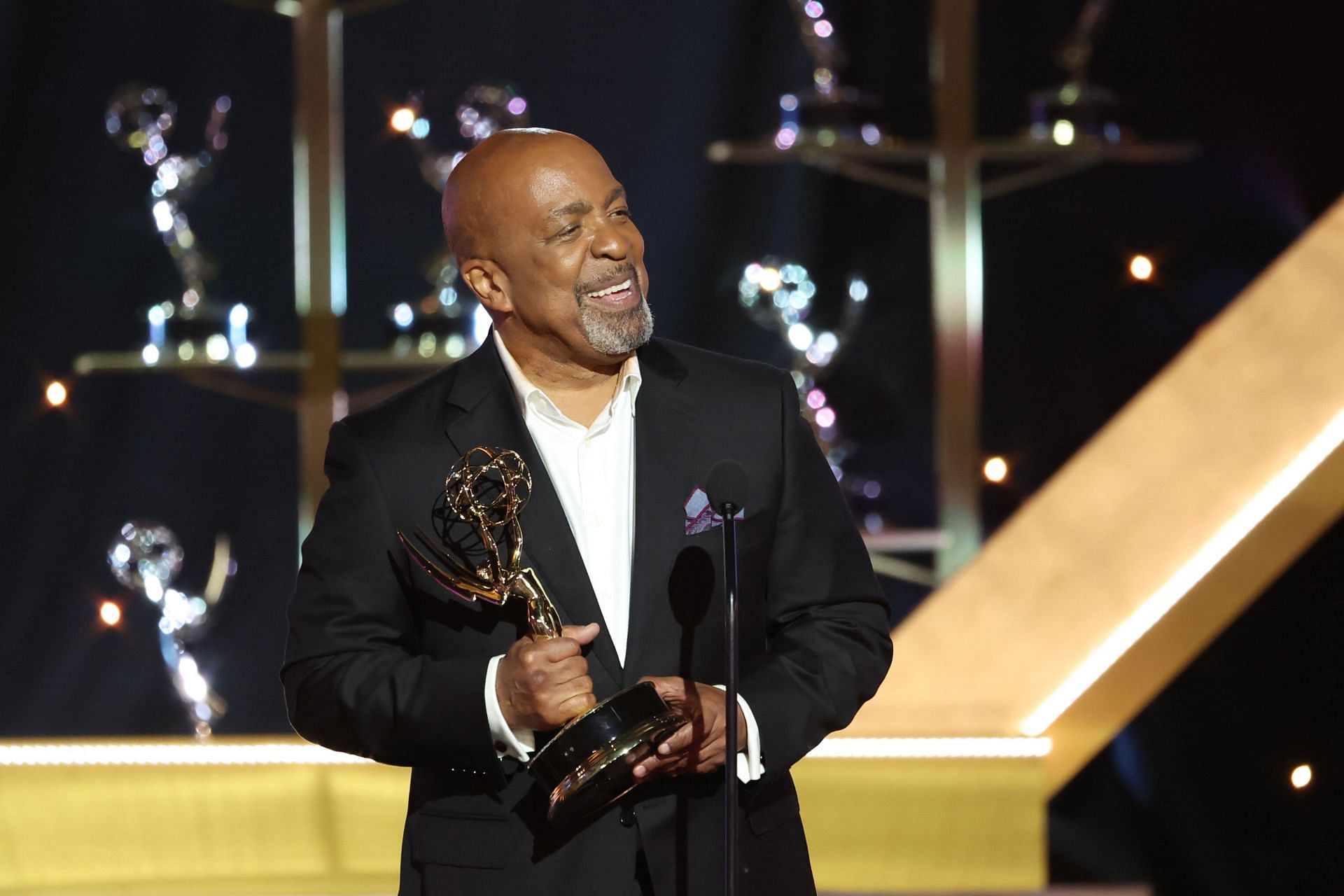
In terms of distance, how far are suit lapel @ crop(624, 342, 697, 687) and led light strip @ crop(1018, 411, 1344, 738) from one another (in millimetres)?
1617

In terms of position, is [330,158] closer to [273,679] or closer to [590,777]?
[273,679]

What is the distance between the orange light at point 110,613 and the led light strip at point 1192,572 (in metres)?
2.09

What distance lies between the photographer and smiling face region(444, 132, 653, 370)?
5.87 feet

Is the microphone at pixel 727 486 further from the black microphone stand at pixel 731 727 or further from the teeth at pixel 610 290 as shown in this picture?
the teeth at pixel 610 290

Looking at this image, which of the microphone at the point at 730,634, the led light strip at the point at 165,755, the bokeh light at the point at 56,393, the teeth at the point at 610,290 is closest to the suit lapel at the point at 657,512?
the teeth at the point at 610,290

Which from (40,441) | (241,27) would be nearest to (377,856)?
(40,441)

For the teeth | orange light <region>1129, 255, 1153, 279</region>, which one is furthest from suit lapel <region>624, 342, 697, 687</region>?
orange light <region>1129, 255, 1153, 279</region>

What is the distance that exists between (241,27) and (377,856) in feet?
6.97

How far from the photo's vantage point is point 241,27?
13.4 feet

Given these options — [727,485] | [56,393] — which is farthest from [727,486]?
[56,393]

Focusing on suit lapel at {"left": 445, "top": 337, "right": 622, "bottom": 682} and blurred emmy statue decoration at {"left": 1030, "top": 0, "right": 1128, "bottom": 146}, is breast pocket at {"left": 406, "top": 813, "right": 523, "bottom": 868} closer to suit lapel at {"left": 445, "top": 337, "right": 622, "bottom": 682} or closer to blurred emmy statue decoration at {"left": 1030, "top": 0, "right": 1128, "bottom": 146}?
suit lapel at {"left": 445, "top": 337, "right": 622, "bottom": 682}

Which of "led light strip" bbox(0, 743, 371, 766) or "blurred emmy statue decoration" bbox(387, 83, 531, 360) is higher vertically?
"blurred emmy statue decoration" bbox(387, 83, 531, 360)

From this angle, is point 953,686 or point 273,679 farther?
point 273,679

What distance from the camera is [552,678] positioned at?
1.55m
